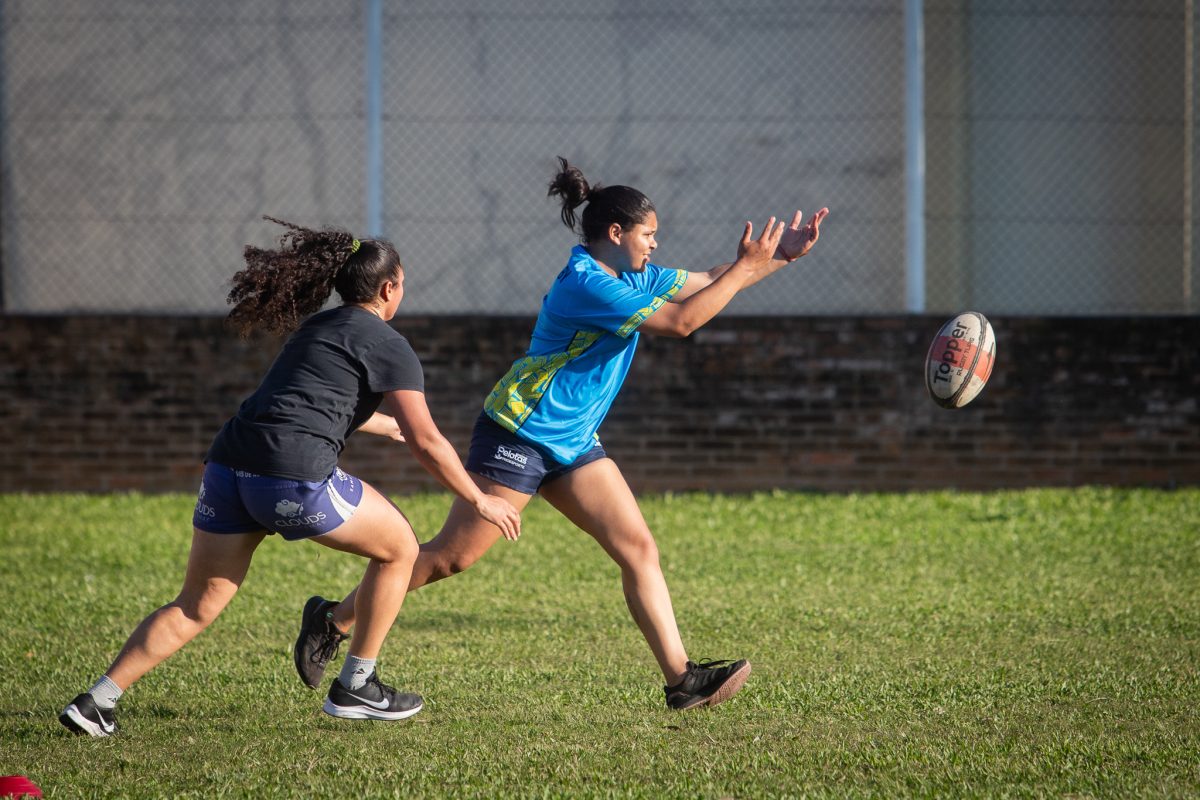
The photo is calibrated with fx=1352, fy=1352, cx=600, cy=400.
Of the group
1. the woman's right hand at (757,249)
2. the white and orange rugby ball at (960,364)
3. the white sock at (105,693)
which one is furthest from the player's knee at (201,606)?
the white and orange rugby ball at (960,364)

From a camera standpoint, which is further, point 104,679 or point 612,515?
point 612,515

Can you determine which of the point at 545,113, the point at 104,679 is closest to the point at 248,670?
the point at 104,679

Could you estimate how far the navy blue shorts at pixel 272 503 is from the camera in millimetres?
4477

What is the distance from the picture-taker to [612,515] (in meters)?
5.05

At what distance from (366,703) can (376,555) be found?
0.56 meters

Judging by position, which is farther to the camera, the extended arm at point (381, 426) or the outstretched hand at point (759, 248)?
the extended arm at point (381, 426)

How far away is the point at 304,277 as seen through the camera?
470 cm

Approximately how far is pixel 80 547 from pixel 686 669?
5.77m

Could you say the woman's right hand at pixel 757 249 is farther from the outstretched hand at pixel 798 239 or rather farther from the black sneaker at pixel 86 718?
the black sneaker at pixel 86 718

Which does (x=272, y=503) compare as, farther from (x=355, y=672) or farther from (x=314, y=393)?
(x=355, y=672)

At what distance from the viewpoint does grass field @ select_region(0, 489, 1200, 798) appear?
429 centimetres

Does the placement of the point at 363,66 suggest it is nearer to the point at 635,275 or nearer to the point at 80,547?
the point at 80,547

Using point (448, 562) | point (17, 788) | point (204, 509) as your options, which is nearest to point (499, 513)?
point (448, 562)

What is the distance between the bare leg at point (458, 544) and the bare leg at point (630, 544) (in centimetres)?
22
